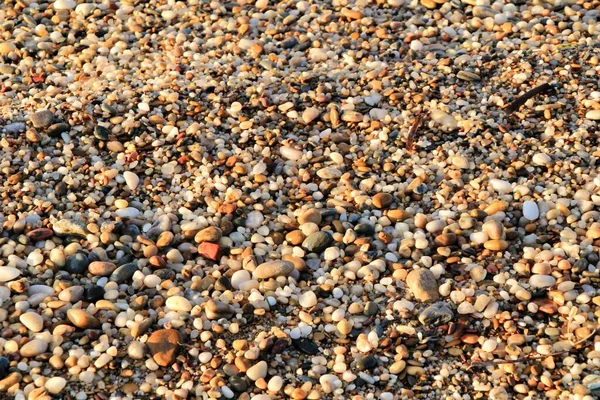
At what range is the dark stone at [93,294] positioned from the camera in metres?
2.63

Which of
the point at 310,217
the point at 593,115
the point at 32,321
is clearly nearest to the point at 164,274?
the point at 32,321

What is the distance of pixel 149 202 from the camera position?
3.06 metres

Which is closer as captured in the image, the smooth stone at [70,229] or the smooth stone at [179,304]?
the smooth stone at [179,304]

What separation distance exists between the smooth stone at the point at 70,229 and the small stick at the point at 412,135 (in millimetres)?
1353

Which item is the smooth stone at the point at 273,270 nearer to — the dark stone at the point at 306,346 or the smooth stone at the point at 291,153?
the dark stone at the point at 306,346

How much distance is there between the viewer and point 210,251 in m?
2.82

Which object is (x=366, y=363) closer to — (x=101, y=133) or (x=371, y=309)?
(x=371, y=309)

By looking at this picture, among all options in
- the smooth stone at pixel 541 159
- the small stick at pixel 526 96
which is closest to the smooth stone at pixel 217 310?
the smooth stone at pixel 541 159

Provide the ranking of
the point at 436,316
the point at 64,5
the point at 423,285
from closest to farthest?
the point at 436,316 < the point at 423,285 < the point at 64,5

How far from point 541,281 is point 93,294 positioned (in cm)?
153

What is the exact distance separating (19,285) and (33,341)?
0.84 feet

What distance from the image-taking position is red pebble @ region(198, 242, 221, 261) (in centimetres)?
281

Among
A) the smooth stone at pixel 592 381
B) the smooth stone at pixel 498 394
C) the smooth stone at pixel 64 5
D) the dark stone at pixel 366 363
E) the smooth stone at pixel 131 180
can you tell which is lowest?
the smooth stone at pixel 498 394

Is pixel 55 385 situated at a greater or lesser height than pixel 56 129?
lesser
